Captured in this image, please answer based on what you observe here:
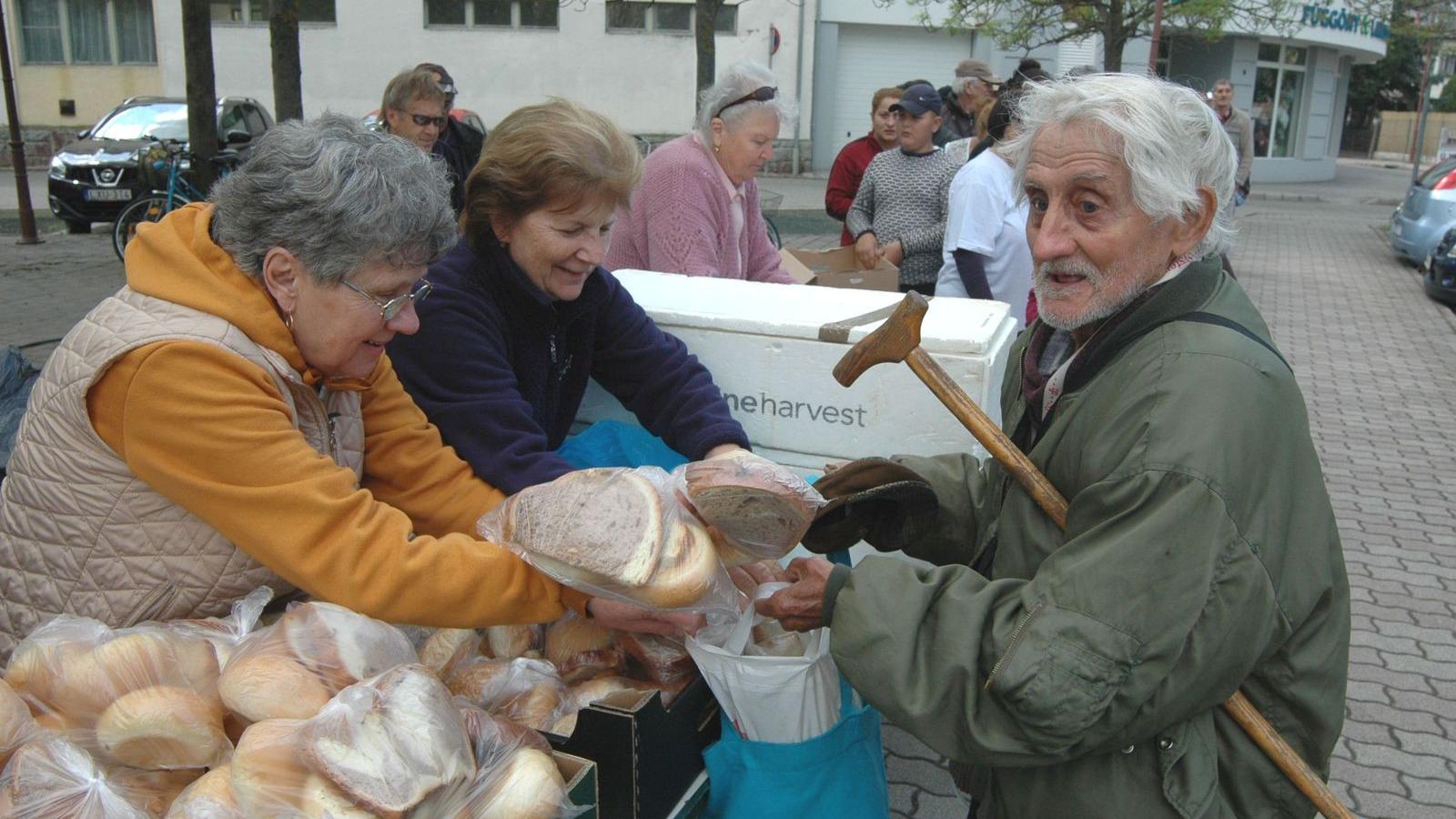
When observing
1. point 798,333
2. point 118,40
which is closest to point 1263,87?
point 118,40

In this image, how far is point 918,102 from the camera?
505 cm

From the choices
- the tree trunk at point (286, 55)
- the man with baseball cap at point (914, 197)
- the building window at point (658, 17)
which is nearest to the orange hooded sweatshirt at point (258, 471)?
the man with baseball cap at point (914, 197)

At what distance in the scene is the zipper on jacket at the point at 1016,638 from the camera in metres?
1.44

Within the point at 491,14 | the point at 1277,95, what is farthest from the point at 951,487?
the point at 1277,95

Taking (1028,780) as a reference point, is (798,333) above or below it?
above

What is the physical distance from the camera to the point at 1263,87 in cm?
2578

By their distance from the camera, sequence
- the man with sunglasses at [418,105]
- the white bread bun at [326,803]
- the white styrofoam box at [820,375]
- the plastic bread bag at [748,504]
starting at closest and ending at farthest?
the white bread bun at [326,803] → the plastic bread bag at [748,504] → the white styrofoam box at [820,375] → the man with sunglasses at [418,105]

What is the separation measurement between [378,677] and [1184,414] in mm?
1126

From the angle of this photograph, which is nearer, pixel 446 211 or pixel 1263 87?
pixel 446 211

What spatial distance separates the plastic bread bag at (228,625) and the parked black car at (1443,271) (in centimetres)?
1193

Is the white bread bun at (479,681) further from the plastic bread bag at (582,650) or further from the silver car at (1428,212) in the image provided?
the silver car at (1428,212)

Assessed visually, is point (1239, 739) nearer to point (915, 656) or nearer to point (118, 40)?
point (915, 656)

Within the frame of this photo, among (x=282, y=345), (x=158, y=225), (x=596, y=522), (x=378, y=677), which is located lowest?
(x=378, y=677)

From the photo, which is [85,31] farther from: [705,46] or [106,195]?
[705,46]
